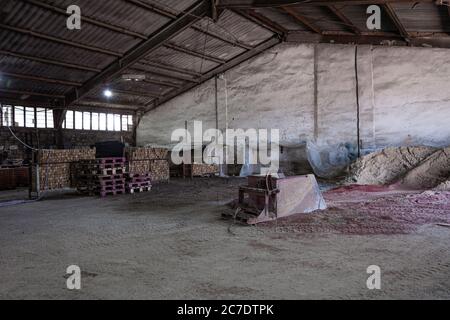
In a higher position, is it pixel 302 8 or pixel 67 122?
pixel 302 8

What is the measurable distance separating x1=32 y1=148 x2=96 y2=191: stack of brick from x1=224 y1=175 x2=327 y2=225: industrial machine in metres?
8.10

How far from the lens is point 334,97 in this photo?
16406 millimetres

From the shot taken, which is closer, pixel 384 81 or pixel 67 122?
pixel 384 81

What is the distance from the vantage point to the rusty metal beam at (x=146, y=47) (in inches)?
509

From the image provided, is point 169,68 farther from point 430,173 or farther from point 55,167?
point 430,173

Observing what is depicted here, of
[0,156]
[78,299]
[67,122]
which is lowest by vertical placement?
[78,299]

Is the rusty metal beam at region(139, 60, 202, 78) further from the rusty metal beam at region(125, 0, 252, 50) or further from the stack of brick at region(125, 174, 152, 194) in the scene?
the stack of brick at region(125, 174, 152, 194)

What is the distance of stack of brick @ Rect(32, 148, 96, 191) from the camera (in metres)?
12.8

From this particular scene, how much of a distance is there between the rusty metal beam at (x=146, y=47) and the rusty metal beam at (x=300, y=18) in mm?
3024

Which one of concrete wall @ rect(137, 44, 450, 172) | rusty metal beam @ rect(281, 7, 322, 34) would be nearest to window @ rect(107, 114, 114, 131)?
concrete wall @ rect(137, 44, 450, 172)

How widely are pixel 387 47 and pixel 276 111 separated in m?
5.52

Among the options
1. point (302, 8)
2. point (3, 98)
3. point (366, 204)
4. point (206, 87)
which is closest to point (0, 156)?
point (3, 98)

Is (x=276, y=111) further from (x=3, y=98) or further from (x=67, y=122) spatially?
(x=3, y=98)

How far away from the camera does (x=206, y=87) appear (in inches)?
773
